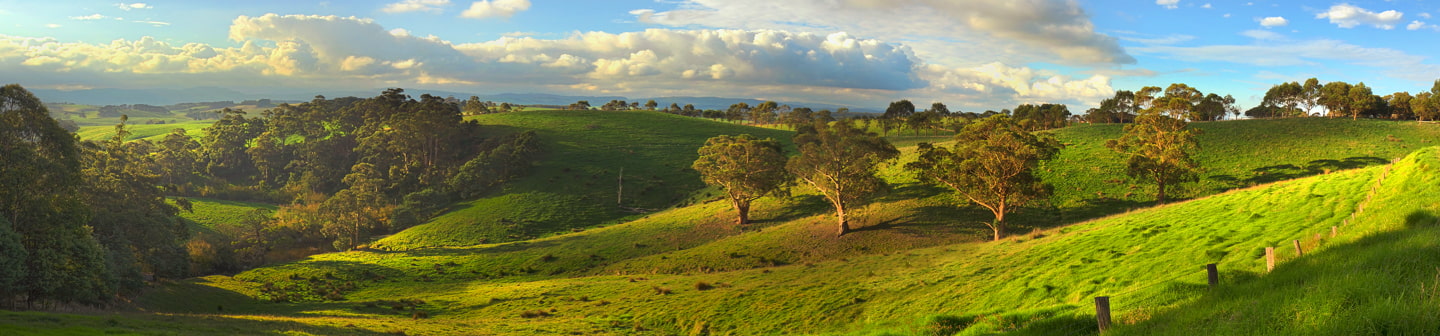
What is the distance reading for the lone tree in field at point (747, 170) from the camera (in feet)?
233

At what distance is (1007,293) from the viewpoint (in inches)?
1056

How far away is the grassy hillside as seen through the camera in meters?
90.2

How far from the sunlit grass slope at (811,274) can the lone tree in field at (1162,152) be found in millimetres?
12894

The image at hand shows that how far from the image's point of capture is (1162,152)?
55.6 meters

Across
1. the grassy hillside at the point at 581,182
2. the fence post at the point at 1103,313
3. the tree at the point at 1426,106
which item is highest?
the tree at the point at 1426,106

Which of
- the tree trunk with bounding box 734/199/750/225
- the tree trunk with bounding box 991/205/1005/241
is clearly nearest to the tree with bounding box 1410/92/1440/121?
the tree trunk with bounding box 991/205/1005/241

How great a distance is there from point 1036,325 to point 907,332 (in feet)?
13.1

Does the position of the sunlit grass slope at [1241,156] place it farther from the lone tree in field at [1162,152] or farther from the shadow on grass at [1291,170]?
the lone tree in field at [1162,152]

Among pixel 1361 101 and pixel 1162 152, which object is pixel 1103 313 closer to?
pixel 1162 152

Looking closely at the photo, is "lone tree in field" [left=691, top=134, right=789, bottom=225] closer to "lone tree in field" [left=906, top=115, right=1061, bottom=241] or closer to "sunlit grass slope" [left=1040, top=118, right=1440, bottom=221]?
"lone tree in field" [left=906, top=115, right=1061, bottom=241]

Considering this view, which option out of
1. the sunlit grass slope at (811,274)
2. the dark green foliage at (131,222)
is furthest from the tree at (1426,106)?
the dark green foliage at (131,222)

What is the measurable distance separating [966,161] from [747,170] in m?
26.3

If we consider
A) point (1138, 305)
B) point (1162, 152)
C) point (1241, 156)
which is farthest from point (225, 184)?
point (1241, 156)

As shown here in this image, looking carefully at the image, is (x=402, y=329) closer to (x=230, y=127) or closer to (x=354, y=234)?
(x=354, y=234)
